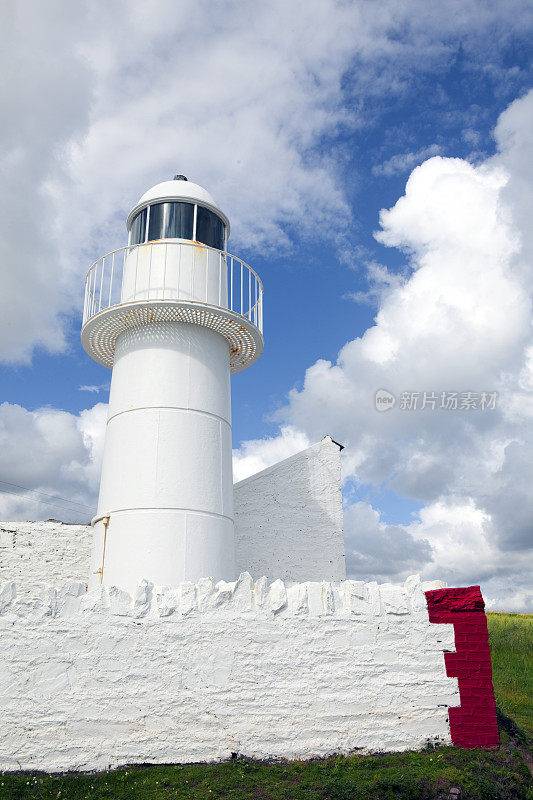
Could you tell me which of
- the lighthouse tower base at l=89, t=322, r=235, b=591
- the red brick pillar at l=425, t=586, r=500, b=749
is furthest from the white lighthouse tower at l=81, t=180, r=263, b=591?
the red brick pillar at l=425, t=586, r=500, b=749

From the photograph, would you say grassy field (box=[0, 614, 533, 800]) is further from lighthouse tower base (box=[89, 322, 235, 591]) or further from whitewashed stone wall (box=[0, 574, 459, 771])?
lighthouse tower base (box=[89, 322, 235, 591])

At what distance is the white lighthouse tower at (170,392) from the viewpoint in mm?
11523

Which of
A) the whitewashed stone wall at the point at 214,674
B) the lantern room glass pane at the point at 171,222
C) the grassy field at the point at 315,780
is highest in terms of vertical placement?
the lantern room glass pane at the point at 171,222

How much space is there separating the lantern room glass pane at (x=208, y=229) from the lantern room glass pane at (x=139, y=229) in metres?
1.22

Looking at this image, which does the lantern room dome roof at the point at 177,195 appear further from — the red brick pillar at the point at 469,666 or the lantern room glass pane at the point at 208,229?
the red brick pillar at the point at 469,666

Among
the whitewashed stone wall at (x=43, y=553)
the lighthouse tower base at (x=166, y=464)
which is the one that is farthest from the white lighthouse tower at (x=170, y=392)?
the whitewashed stone wall at (x=43, y=553)

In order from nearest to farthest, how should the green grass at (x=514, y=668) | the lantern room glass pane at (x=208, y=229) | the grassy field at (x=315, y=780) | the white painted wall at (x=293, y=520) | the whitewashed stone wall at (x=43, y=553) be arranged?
1. the grassy field at (x=315, y=780)
2. the green grass at (x=514, y=668)
3. the lantern room glass pane at (x=208, y=229)
4. the whitewashed stone wall at (x=43, y=553)
5. the white painted wall at (x=293, y=520)

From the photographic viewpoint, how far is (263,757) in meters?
7.76

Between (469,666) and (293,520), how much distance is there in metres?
7.61

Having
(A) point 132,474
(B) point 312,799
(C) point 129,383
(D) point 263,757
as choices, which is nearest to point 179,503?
(A) point 132,474

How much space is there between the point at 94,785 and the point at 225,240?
1098 centimetres

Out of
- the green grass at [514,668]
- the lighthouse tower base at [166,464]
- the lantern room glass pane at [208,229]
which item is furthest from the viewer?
the lantern room glass pane at [208,229]

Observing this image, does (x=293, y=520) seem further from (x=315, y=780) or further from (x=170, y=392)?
(x=315, y=780)

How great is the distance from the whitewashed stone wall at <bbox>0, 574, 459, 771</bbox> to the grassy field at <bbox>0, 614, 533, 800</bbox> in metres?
0.21
